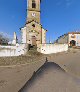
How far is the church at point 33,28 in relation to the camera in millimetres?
31094

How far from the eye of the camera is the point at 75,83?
4.07m

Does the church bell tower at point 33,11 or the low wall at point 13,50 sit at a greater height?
the church bell tower at point 33,11

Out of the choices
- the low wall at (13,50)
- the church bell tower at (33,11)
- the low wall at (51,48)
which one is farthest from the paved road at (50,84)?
the church bell tower at (33,11)

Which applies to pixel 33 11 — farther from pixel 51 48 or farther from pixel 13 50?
pixel 13 50

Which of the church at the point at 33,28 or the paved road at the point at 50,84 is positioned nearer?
the paved road at the point at 50,84

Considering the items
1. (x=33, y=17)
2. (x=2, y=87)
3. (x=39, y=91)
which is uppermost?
(x=33, y=17)

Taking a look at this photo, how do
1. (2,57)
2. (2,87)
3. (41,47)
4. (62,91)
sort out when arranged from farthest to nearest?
(41,47) < (2,57) < (2,87) < (62,91)

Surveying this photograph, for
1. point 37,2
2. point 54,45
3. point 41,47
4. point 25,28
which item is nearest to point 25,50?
point 41,47

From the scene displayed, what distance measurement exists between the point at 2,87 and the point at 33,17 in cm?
2526

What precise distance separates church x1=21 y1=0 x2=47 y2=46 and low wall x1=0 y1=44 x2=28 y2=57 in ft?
19.6

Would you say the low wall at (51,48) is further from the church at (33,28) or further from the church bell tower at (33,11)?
the church bell tower at (33,11)

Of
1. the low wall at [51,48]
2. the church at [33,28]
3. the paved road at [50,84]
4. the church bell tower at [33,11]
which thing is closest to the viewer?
the paved road at [50,84]

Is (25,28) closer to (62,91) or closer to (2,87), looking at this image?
(2,87)

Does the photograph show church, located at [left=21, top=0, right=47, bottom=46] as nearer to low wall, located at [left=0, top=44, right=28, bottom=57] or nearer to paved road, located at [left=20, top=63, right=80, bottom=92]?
low wall, located at [left=0, top=44, right=28, bottom=57]
